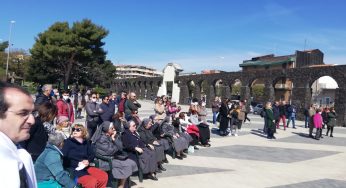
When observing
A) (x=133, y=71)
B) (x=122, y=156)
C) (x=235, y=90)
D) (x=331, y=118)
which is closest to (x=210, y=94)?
(x=235, y=90)

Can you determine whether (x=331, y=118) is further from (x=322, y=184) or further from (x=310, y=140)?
(x=322, y=184)

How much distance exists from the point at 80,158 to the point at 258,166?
19.3 feet

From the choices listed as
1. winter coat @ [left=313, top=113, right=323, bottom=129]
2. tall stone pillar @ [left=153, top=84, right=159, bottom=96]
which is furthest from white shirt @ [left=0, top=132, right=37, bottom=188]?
tall stone pillar @ [left=153, top=84, right=159, bottom=96]

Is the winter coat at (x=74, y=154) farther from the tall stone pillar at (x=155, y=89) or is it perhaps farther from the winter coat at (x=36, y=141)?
the tall stone pillar at (x=155, y=89)

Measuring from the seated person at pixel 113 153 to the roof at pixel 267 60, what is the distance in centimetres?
5972

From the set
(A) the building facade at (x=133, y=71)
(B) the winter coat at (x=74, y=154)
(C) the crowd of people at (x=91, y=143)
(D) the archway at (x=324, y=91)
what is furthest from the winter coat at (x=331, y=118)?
(A) the building facade at (x=133, y=71)

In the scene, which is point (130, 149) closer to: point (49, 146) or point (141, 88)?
point (49, 146)

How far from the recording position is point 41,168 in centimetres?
471

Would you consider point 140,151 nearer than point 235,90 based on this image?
Yes

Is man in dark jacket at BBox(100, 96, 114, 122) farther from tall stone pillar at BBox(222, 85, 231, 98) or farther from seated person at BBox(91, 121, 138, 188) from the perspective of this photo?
tall stone pillar at BBox(222, 85, 231, 98)

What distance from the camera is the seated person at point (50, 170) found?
468cm

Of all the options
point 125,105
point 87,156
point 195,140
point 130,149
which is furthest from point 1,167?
point 195,140

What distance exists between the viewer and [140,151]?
7.51 metres

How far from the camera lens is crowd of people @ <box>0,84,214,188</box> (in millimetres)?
4695
